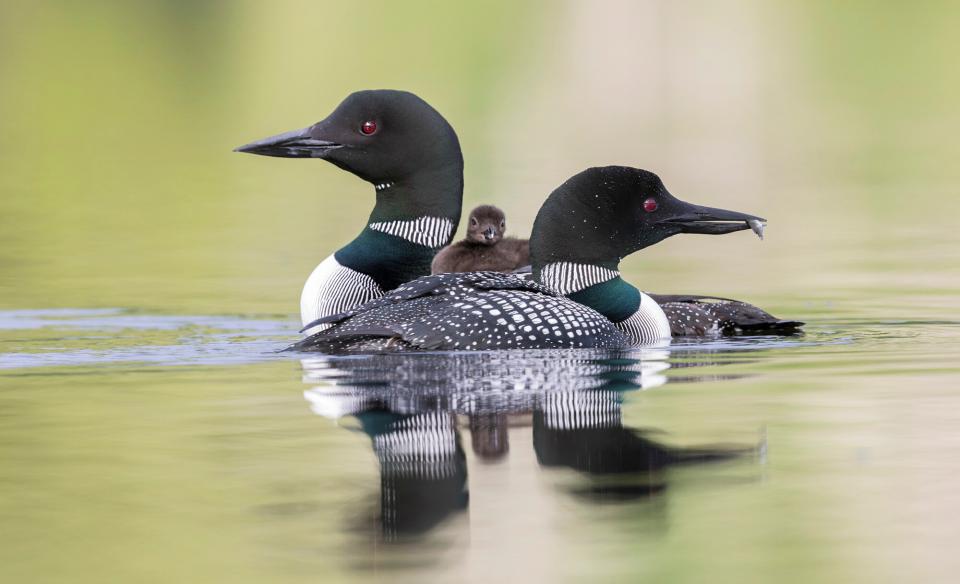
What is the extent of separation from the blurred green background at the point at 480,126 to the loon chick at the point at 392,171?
1.36 meters

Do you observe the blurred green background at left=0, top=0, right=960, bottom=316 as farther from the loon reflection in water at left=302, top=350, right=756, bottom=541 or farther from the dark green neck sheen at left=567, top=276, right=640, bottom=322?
the loon reflection in water at left=302, top=350, right=756, bottom=541

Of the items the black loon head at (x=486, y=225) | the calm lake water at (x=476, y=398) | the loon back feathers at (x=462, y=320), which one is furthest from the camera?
the black loon head at (x=486, y=225)

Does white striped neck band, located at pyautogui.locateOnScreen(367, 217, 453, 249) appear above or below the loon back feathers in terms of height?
above

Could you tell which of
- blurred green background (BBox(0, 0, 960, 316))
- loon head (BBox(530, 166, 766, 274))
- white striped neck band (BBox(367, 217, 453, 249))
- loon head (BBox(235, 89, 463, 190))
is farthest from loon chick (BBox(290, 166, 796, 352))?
blurred green background (BBox(0, 0, 960, 316))

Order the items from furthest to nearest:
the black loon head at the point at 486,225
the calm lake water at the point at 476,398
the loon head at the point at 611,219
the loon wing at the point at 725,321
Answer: the black loon head at the point at 486,225 < the loon wing at the point at 725,321 < the loon head at the point at 611,219 < the calm lake water at the point at 476,398

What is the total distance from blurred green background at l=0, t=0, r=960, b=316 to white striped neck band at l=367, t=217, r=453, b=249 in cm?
140

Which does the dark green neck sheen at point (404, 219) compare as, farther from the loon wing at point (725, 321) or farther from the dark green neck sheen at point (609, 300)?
the loon wing at point (725, 321)

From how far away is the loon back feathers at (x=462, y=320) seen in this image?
6449mm

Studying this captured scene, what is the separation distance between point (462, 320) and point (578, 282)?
1081mm

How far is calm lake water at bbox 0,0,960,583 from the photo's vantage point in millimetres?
3820

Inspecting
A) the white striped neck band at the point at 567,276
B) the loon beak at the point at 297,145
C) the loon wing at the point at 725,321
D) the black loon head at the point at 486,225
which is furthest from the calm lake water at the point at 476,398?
the black loon head at the point at 486,225

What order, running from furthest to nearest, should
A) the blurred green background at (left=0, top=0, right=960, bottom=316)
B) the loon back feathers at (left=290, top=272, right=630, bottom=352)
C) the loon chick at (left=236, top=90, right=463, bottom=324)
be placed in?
the blurred green background at (left=0, top=0, right=960, bottom=316) → the loon chick at (left=236, top=90, right=463, bottom=324) → the loon back feathers at (left=290, top=272, right=630, bottom=352)

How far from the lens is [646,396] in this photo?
5730 millimetres

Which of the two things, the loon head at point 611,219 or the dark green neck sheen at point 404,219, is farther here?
the dark green neck sheen at point 404,219
